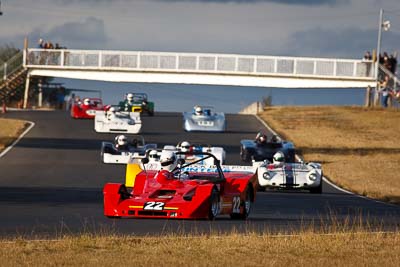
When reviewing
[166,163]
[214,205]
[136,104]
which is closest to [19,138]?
[136,104]

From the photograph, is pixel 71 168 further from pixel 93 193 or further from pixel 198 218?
pixel 198 218

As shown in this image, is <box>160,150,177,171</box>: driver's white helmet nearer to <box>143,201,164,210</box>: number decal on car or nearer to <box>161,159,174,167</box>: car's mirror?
<box>161,159,174,167</box>: car's mirror

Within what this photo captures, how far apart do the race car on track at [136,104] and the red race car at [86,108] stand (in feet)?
4.11

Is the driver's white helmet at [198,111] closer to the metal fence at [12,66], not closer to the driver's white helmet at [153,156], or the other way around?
the driver's white helmet at [153,156]

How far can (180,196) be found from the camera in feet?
70.3

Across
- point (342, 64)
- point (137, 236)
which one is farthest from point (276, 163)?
point (342, 64)

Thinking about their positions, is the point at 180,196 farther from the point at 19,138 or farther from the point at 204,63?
the point at 204,63

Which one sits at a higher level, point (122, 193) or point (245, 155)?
point (122, 193)

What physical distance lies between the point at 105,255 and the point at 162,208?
578 cm

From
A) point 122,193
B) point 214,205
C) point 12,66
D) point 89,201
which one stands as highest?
point 122,193

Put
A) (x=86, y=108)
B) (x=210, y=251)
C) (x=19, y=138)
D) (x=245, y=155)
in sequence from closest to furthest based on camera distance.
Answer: (x=210, y=251) → (x=245, y=155) → (x=19, y=138) → (x=86, y=108)

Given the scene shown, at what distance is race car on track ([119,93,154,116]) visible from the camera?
67.1 metres

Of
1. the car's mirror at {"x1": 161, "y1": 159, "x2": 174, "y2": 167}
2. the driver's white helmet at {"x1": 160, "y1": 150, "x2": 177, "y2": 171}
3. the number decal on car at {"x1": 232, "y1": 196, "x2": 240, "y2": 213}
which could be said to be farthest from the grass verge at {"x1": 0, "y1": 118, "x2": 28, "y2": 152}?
the number decal on car at {"x1": 232, "y1": 196, "x2": 240, "y2": 213}

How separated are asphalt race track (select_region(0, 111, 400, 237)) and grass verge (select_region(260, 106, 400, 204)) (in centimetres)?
246
